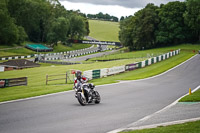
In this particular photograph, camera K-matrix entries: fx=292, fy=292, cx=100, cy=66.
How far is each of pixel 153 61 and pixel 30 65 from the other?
2752 cm

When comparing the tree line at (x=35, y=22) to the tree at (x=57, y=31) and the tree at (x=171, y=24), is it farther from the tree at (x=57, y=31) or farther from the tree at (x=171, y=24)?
the tree at (x=171, y=24)

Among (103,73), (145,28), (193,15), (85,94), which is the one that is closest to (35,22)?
(145,28)

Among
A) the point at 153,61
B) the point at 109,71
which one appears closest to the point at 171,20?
the point at 153,61

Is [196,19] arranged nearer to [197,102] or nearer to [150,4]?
[150,4]

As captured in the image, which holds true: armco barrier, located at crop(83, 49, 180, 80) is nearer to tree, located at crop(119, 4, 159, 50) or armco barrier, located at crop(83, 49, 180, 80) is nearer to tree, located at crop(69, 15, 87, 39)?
tree, located at crop(119, 4, 159, 50)

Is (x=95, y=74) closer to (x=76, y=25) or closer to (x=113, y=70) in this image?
(x=113, y=70)

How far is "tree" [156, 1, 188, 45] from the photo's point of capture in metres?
98.7

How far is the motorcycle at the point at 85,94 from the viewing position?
53.2ft

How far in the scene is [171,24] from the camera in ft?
327

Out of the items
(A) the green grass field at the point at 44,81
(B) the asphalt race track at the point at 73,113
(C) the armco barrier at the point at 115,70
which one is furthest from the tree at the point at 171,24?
(B) the asphalt race track at the point at 73,113

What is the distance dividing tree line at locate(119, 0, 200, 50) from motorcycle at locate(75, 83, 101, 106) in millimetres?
84396

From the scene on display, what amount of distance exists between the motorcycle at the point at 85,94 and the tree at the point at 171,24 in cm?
8440

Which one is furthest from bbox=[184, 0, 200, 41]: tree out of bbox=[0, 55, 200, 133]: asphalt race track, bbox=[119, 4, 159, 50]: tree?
bbox=[0, 55, 200, 133]: asphalt race track

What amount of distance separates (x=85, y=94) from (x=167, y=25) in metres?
87.8
